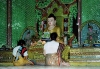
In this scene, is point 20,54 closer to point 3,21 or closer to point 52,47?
point 52,47

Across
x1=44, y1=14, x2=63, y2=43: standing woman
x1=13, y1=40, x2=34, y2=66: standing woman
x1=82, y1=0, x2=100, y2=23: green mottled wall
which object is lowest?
x1=13, y1=40, x2=34, y2=66: standing woman

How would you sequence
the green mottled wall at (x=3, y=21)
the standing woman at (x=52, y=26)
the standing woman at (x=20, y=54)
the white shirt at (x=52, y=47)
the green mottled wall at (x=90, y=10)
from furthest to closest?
the green mottled wall at (x=3, y=21) → the green mottled wall at (x=90, y=10) → the standing woman at (x=52, y=26) → the standing woman at (x=20, y=54) → the white shirt at (x=52, y=47)

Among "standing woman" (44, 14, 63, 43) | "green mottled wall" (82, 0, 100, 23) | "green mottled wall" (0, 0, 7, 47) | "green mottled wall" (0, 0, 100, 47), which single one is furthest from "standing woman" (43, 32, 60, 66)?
"green mottled wall" (0, 0, 7, 47)

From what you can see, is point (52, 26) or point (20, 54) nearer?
point (20, 54)

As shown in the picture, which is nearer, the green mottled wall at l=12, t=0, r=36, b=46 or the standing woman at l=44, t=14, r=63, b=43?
the standing woman at l=44, t=14, r=63, b=43

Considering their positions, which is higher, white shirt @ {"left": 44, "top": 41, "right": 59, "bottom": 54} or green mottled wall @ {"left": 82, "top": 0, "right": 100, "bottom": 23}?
green mottled wall @ {"left": 82, "top": 0, "right": 100, "bottom": 23}

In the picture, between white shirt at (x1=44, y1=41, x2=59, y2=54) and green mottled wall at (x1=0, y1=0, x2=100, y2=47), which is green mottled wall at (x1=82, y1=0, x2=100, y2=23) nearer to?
green mottled wall at (x1=0, y1=0, x2=100, y2=47)

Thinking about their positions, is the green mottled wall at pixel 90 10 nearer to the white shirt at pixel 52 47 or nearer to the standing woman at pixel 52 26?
the standing woman at pixel 52 26

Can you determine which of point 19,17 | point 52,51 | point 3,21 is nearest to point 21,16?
point 19,17

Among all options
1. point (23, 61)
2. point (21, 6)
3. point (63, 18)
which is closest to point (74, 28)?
point (63, 18)

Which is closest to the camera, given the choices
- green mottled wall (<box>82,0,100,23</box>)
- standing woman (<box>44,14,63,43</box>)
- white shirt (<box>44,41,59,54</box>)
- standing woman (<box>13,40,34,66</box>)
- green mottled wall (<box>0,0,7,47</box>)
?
white shirt (<box>44,41,59,54</box>)

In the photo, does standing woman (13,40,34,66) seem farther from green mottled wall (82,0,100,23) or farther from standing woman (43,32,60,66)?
green mottled wall (82,0,100,23)

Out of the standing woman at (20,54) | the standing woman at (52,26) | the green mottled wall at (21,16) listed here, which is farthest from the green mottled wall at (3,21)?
the standing woman at (20,54)

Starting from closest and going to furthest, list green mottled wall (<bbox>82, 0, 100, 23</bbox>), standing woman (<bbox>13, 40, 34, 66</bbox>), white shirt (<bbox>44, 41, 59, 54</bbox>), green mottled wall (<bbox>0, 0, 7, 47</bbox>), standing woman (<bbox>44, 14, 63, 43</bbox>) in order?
white shirt (<bbox>44, 41, 59, 54</bbox>) → standing woman (<bbox>13, 40, 34, 66</bbox>) → standing woman (<bbox>44, 14, 63, 43</bbox>) → green mottled wall (<bbox>82, 0, 100, 23</bbox>) → green mottled wall (<bbox>0, 0, 7, 47</bbox>)
